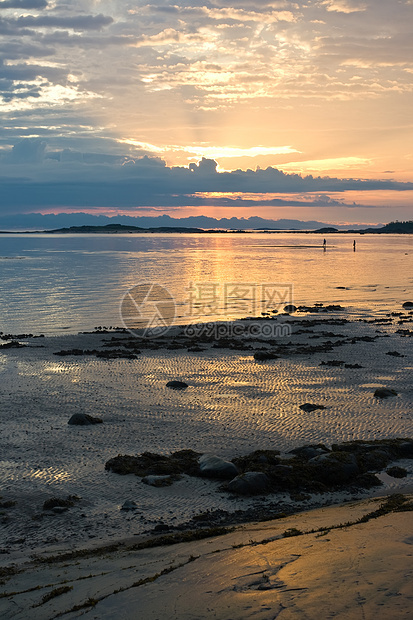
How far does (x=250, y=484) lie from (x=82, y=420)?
712cm

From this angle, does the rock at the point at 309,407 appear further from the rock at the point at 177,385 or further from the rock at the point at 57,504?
the rock at the point at 57,504

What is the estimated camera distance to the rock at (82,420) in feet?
58.5

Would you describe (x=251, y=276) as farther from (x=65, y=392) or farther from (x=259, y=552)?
(x=259, y=552)

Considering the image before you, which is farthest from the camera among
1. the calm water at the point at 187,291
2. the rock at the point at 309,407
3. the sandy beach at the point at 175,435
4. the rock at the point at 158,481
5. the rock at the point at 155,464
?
the calm water at the point at 187,291

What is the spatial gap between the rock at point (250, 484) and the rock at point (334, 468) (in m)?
1.39

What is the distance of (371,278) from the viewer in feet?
250

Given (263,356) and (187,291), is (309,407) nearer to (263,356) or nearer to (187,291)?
(263,356)

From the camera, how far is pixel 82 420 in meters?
17.8

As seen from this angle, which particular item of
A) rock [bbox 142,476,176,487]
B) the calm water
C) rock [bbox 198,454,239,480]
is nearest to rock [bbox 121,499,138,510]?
rock [bbox 142,476,176,487]

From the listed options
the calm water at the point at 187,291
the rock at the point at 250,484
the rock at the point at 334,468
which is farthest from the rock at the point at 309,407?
the calm water at the point at 187,291

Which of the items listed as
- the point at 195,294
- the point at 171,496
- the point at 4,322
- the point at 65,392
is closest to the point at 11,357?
the point at 65,392

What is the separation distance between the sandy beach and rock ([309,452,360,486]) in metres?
0.31

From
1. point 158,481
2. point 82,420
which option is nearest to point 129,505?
point 158,481

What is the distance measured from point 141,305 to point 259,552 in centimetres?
4204
